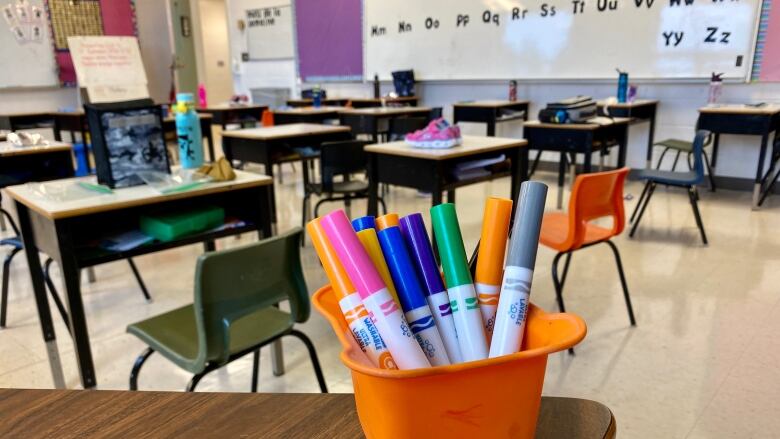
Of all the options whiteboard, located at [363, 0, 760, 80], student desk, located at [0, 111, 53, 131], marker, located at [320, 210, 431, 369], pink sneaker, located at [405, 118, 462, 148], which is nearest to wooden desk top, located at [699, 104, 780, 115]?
whiteboard, located at [363, 0, 760, 80]

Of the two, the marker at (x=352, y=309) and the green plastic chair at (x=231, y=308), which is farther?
the green plastic chair at (x=231, y=308)

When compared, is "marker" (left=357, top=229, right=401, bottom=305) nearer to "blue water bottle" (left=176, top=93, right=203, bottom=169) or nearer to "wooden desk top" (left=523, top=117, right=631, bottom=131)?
"blue water bottle" (left=176, top=93, right=203, bottom=169)

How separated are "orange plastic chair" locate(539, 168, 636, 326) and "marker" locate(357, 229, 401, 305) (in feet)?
5.55

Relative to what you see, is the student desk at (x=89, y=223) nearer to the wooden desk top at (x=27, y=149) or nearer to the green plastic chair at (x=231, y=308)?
the green plastic chair at (x=231, y=308)

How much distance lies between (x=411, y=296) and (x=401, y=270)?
24 millimetres

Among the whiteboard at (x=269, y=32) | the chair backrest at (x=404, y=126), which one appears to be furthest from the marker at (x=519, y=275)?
the whiteboard at (x=269, y=32)

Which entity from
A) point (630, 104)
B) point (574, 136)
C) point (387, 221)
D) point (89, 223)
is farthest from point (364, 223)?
point (630, 104)

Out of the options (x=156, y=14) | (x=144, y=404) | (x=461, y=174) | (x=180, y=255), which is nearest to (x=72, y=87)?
(x=156, y=14)

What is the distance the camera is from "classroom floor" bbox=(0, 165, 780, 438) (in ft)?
5.69

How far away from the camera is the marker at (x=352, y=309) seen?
444 millimetres

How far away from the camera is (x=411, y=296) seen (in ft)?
1.53

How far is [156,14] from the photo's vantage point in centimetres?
844

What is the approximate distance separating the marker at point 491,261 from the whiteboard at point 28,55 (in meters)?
8.40

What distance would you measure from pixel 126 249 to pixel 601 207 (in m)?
1.76
